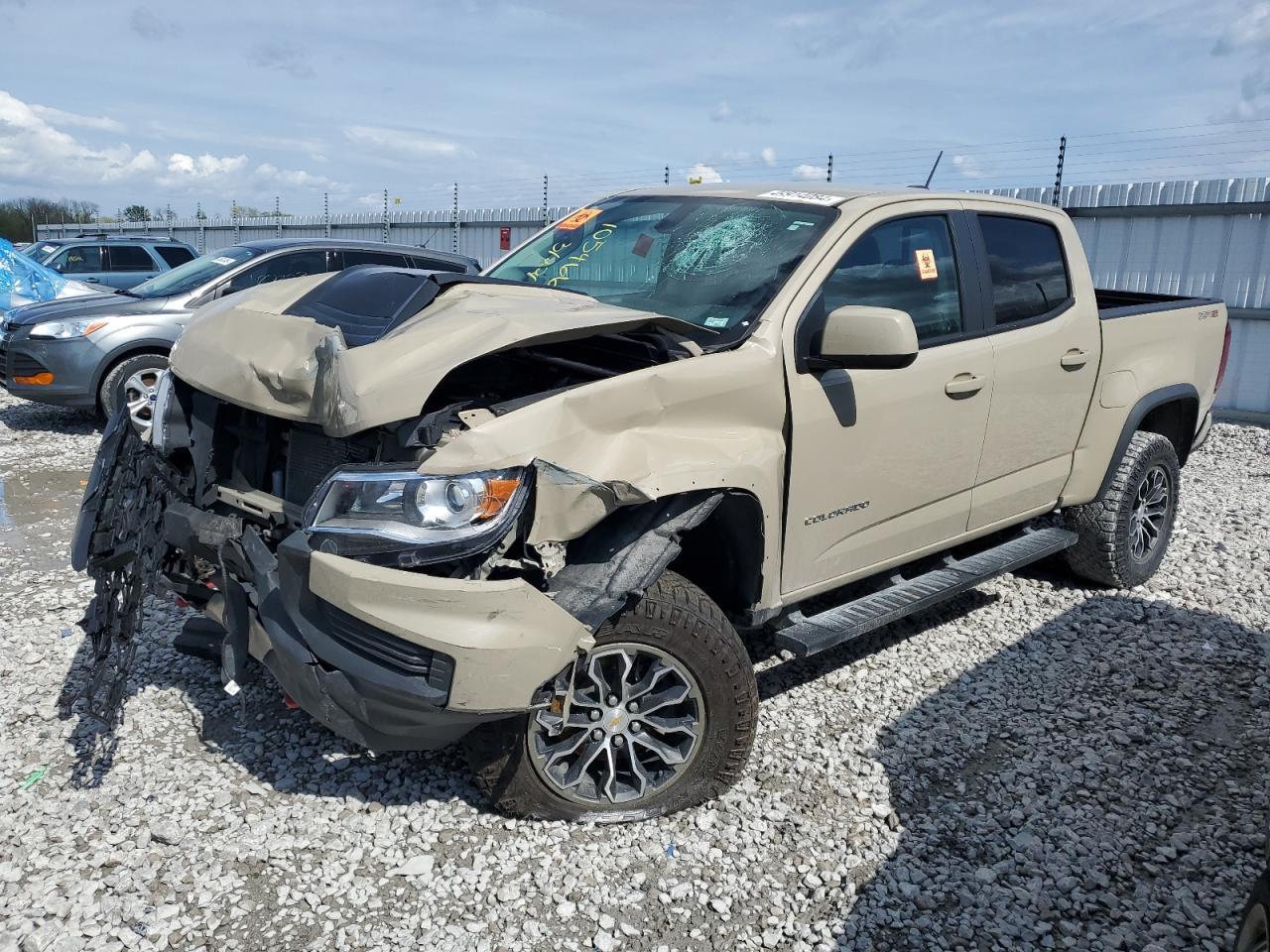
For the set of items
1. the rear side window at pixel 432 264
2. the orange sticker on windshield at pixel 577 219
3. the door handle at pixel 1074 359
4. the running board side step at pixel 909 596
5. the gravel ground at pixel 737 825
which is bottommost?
the gravel ground at pixel 737 825

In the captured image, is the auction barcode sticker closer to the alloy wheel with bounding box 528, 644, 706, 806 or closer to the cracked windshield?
the cracked windshield

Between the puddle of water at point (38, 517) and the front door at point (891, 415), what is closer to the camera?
the front door at point (891, 415)

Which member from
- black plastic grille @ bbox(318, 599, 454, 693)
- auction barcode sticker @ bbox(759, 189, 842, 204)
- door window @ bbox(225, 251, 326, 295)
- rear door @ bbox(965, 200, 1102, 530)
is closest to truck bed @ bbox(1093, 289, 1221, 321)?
rear door @ bbox(965, 200, 1102, 530)

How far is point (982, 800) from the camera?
136 inches

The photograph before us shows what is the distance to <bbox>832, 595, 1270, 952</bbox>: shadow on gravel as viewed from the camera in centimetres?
288

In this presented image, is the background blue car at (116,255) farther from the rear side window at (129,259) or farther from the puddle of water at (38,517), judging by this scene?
the puddle of water at (38,517)

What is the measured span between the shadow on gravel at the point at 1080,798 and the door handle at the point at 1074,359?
53.2 inches

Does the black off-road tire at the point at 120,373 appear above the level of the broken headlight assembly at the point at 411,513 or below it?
below

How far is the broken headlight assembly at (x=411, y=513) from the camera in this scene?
2.59m

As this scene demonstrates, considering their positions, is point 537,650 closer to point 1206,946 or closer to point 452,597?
point 452,597

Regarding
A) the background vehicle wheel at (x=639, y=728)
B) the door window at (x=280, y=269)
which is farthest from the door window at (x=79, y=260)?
the background vehicle wheel at (x=639, y=728)

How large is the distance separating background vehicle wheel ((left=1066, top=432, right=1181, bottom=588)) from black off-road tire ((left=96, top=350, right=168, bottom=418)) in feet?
24.5

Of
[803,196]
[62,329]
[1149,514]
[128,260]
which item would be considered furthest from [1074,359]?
[128,260]

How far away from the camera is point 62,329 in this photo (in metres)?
8.46
